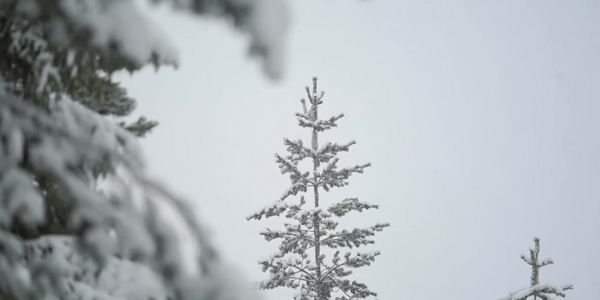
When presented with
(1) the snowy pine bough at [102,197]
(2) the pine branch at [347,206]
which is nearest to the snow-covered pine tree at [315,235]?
(2) the pine branch at [347,206]

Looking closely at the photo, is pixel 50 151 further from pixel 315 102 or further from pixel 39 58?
pixel 315 102

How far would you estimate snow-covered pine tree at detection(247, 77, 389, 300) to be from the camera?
12312 mm

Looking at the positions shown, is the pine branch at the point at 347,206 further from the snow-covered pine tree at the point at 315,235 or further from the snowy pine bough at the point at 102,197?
the snowy pine bough at the point at 102,197

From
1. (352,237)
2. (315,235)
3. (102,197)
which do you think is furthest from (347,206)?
(102,197)

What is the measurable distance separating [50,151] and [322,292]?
447 inches

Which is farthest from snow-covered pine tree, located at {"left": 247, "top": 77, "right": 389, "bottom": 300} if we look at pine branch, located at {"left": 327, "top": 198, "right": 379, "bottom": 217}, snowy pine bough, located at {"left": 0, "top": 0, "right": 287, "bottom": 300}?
snowy pine bough, located at {"left": 0, "top": 0, "right": 287, "bottom": 300}

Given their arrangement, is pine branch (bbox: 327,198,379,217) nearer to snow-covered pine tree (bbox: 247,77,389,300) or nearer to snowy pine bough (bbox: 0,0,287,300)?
snow-covered pine tree (bbox: 247,77,389,300)

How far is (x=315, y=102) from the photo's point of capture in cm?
1409

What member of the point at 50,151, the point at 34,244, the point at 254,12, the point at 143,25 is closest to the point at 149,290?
→ the point at 34,244

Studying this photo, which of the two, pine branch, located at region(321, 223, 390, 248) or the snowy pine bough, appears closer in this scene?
the snowy pine bough

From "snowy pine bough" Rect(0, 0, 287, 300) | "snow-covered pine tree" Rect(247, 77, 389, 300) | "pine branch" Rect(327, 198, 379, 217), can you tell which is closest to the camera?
"snowy pine bough" Rect(0, 0, 287, 300)

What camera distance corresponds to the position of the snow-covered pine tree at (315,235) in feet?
40.4

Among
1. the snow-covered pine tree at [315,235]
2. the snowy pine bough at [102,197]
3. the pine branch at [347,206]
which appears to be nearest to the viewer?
the snowy pine bough at [102,197]

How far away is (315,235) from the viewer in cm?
1251
